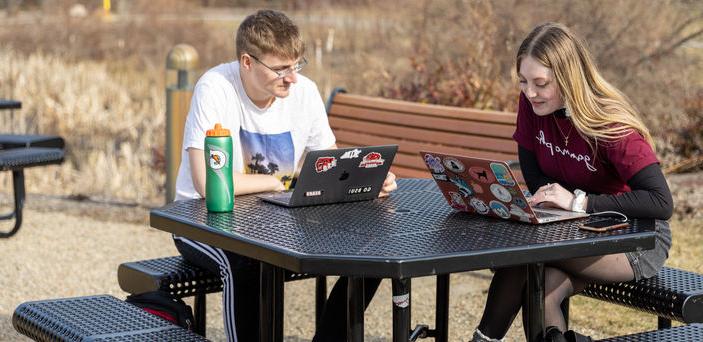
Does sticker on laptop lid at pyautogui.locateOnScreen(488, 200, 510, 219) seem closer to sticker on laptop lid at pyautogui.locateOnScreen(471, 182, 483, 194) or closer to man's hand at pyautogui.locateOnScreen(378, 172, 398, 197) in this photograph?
sticker on laptop lid at pyautogui.locateOnScreen(471, 182, 483, 194)

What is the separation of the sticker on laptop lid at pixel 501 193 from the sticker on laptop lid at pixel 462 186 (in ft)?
0.36

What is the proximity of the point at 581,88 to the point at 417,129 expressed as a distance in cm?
237

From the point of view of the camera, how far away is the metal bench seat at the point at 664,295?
3.71m

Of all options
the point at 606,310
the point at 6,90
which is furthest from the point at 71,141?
the point at 606,310

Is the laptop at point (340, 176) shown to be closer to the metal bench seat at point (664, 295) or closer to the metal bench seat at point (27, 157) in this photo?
the metal bench seat at point (664, 295)

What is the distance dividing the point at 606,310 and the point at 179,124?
2.85m

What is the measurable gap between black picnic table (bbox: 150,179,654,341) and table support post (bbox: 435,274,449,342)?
0.38m

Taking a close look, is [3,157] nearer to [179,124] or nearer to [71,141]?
[179,124]

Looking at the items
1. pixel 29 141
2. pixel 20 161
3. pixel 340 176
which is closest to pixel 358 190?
pixel 340 176

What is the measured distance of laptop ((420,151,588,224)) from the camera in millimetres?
3248

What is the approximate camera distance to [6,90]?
1141cm

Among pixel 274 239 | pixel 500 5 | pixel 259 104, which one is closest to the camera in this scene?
pixel 274 239

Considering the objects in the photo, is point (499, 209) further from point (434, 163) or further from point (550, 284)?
point (550, 284)

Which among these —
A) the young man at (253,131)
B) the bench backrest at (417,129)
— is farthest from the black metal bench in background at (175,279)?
the bench backrest at (417,129)
